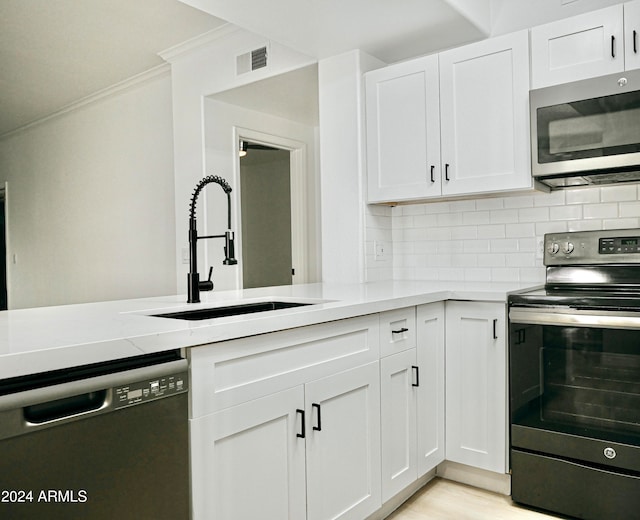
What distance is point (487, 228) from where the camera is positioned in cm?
295

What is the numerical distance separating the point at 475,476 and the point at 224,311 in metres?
1.44

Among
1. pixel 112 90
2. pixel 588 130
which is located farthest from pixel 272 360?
pixel 112 90

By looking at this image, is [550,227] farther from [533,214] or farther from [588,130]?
[588,130]

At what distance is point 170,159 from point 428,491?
126 inches

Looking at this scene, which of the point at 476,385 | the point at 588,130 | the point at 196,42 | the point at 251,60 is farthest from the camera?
the point at 196,42

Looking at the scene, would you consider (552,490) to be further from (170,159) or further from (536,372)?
(170,159)

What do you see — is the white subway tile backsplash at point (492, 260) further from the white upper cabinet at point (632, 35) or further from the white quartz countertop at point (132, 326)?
the white upper cabinet at point (632, 35)

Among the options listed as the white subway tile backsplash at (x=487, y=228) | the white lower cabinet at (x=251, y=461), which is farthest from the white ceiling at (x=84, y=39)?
the white lower cabinet at (x=251, y=461)

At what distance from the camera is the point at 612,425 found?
204cm

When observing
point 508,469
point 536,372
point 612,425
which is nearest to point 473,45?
point 536,372

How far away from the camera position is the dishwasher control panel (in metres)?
1.16

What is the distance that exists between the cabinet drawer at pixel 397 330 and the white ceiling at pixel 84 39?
7.81 feet

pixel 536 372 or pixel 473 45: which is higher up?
Result: pixel 473 45

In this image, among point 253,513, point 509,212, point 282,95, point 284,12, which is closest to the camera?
point 253,513
